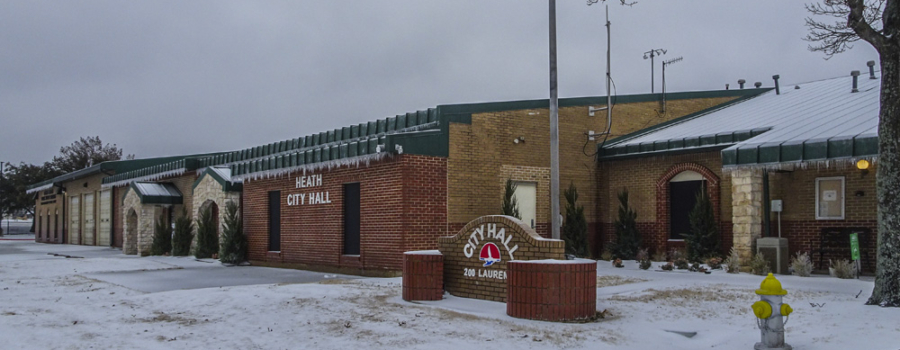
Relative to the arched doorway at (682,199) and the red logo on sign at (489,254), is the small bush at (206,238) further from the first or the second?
the red logo on sign at (489,254)

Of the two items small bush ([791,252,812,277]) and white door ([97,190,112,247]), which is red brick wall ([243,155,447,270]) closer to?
small bush ([791,252,812,277])

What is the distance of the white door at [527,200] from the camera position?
19.7 meters

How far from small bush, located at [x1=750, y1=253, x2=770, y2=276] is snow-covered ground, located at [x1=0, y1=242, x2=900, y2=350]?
4.67ft

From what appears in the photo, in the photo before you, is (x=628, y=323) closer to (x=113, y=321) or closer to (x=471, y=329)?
(x=471, y=329)

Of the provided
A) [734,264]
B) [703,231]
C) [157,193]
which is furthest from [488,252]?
[157,193]

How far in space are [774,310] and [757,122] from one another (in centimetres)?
1246

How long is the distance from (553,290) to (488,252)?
6.36 ft

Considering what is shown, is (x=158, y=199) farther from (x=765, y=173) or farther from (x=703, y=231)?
(x=765, y=173)

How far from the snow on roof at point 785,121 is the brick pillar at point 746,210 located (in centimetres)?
76

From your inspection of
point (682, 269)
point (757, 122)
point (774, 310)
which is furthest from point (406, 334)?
point (757, 122)

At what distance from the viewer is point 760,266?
52.0 ft

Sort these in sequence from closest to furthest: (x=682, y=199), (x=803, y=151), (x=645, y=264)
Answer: (x=803, y=151) < (x=645, y=264) < (x=682, y=199)

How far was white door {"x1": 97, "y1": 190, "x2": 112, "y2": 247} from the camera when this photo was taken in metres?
37.8

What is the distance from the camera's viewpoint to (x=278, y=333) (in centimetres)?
920
